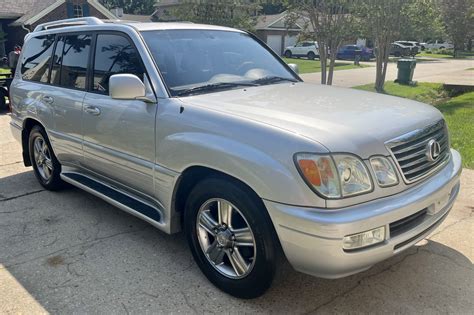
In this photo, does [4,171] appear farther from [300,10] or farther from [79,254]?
[300,10]

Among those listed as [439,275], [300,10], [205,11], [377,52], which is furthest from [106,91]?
[205,11]

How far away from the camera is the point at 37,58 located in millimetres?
5266

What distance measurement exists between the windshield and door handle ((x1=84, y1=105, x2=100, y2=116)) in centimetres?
82

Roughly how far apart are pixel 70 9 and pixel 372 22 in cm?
2390

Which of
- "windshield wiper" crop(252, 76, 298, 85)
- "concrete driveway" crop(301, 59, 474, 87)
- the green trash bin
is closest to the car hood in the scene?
"windshield wiper" crop(252, 76, 298, 85)

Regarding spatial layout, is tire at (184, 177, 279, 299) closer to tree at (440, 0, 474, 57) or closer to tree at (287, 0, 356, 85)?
tree at (287, 0, 356, 85)

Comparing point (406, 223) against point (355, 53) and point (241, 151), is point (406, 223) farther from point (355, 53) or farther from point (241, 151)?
point (355, 53)

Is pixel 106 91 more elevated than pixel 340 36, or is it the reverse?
pixel 340 36

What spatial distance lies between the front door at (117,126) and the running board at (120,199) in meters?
0.11

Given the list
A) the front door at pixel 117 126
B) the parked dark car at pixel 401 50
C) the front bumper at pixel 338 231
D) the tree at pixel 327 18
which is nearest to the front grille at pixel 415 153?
the front bumper at pixel 338 231

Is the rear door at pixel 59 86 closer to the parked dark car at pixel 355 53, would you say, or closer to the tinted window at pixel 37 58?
the tinted window at pixel 37 58

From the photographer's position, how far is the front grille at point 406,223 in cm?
274

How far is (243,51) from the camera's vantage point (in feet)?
14.0

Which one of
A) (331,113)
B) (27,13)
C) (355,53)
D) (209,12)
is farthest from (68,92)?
(355,53)
